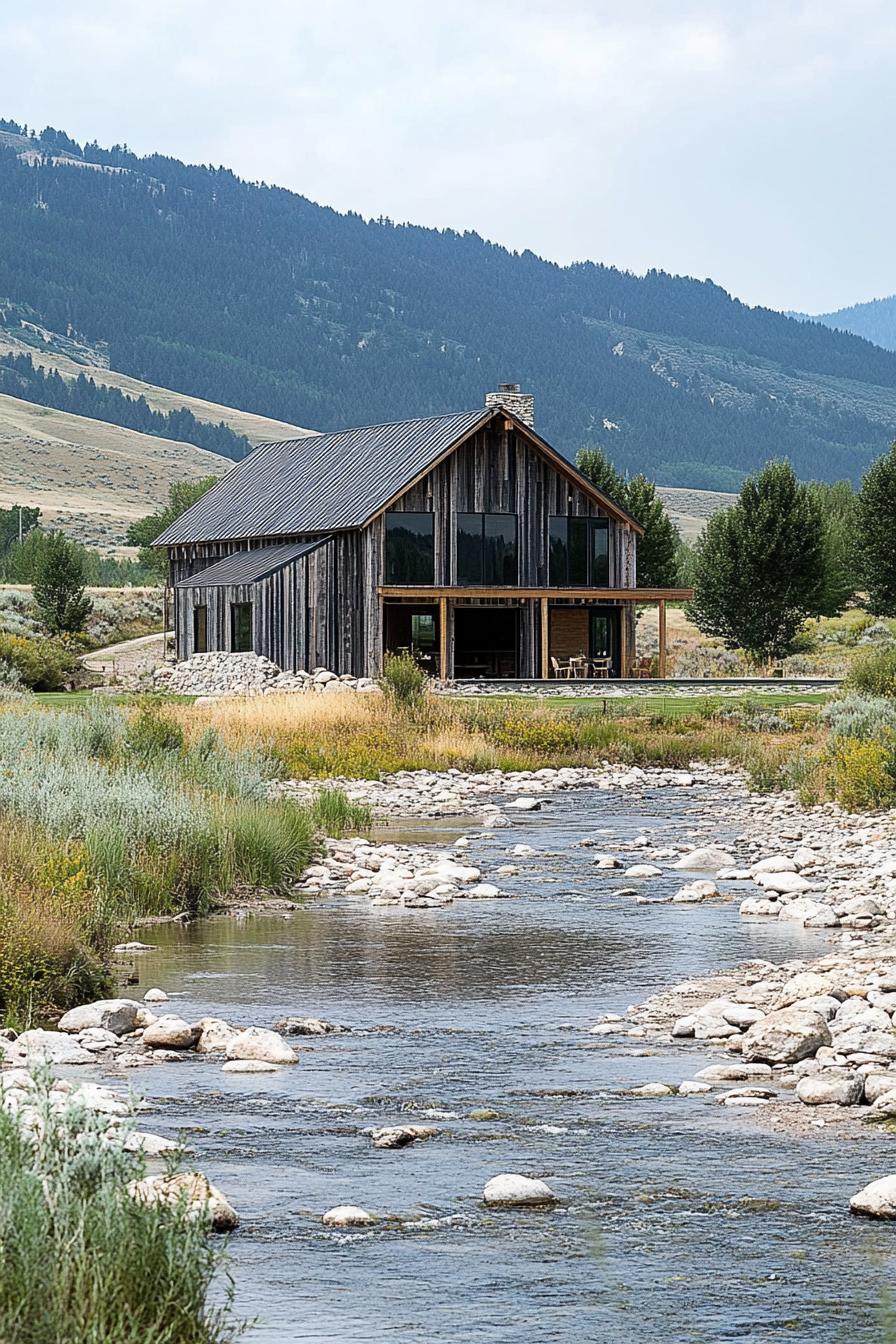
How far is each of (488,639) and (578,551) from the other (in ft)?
11.3

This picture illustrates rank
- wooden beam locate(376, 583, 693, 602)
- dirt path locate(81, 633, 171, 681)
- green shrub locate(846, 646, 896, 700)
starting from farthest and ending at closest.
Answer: dirt path locate(81, 633, 171, 681) → wooden beam locate(376, 583, 693, 602) → green shrub locate(846, 646, 896, 700)

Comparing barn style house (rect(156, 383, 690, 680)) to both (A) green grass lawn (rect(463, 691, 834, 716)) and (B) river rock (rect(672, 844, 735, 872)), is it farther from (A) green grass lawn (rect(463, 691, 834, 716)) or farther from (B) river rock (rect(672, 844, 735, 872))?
(B) river rock (rect(672, 844, 735, 872))

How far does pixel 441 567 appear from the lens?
1912 inches

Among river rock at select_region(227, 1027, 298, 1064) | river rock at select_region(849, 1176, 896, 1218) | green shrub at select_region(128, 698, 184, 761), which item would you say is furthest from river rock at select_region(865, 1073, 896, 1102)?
green shrub at select_region(128, 698, 184, 761)

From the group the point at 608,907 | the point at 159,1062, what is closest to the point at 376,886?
the point at 608,907

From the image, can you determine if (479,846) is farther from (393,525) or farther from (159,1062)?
(393,525)

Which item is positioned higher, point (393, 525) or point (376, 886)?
point (393, 525)

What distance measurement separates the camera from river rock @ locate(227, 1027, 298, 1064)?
10.2 m

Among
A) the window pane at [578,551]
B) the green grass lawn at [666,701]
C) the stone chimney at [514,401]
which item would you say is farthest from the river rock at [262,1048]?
the stone chimney at [514,401]

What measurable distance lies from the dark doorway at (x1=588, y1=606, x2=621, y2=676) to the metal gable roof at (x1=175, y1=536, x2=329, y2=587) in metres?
8.27

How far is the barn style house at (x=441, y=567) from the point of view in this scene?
1886 inches

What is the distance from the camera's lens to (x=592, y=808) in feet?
84.6

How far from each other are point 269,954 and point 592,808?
12415mm

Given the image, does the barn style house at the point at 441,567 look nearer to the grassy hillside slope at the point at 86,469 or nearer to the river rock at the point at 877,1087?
the river rock at the point at 877,1087
